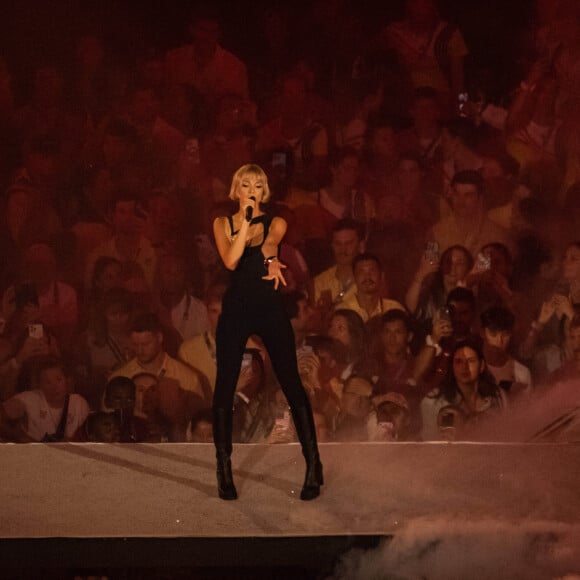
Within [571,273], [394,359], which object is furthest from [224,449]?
[571,273]

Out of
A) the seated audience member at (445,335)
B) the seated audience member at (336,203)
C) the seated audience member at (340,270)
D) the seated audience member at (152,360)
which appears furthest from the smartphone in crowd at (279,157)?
the seated audience member at (445,335)

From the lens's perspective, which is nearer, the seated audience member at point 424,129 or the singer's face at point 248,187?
the singer's face at point 248,187

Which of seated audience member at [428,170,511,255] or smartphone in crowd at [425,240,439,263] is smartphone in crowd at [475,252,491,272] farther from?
smartphone in crowd at [425,240,439,263]

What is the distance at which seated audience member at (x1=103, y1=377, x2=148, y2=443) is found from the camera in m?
5.12

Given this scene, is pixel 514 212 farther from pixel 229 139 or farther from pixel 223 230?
pixel 223 230

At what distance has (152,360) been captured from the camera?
5121 millimetres

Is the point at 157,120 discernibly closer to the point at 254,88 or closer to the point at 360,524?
the point at 254,88

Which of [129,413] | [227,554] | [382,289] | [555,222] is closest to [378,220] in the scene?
[382,289]

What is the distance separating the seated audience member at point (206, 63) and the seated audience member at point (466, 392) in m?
2.03

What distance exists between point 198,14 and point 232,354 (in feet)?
7.09

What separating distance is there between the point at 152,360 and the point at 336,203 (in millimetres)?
1435

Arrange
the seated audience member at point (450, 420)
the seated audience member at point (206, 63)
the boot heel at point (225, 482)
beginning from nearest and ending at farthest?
the boot heel at point (225, 482) < the seated audience member at point (206, 63) < the seated audience member at point (450, 420)

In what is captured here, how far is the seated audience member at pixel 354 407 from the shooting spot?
5156 mm

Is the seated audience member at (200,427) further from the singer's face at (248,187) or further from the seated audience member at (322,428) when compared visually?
the singer's face at (248,187)
